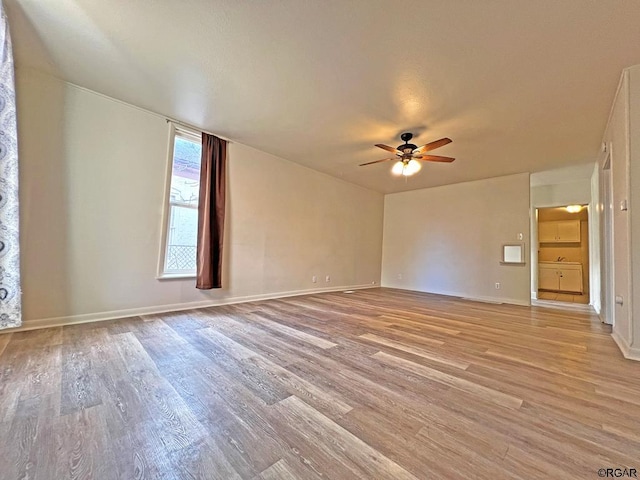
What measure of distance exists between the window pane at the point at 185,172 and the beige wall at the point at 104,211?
0.70 feet

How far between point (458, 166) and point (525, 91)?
239 centimetres

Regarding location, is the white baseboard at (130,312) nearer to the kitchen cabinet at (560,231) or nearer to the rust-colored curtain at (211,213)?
the rust-colored curtain at (211,213)

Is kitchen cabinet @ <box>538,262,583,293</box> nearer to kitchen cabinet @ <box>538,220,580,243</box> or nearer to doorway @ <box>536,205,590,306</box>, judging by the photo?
doorway @ <box>536,205,590,306</box>

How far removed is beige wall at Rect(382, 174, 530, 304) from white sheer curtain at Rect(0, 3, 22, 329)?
22.9 ft

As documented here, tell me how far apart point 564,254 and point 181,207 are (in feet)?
34.0

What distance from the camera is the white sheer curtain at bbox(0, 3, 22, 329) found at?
7.50 ft

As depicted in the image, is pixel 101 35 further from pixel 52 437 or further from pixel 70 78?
pixel 52 437

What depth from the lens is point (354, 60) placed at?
2.39 metres

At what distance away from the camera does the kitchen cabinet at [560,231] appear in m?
7.49

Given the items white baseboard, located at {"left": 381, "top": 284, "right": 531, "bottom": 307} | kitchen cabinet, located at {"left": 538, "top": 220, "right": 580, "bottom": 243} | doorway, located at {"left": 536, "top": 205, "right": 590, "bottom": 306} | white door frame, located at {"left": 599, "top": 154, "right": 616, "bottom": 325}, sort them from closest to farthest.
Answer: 1. white door frame, located at {"left": 599, "top": 154, "right": 616, "bottom": 325}
2. white baseboard, located at {"left": 381, "top": 284, "right": 531, "bottom": 307}
3. doorway, located at {"left": 536, "top": 205, "right": 590, "bottom": 306}
4. kitchen cabinet, located at {"left": 538, "top": 220, "right": 580, "bottom": 243}

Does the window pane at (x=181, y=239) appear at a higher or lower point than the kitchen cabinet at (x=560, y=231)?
lower

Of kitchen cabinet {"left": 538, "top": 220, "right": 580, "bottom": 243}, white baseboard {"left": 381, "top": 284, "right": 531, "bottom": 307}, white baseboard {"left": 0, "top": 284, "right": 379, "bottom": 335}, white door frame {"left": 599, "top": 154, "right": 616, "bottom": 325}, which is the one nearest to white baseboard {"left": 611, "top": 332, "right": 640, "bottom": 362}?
white door frame {"left": 599, "top": 154, "right": 616, "bottom": 325}

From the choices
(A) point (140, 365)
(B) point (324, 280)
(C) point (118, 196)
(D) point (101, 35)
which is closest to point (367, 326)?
(A) point (140, 365)

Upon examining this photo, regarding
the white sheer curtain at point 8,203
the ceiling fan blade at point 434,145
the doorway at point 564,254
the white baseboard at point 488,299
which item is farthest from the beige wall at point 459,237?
the white sheer curtain at point 8,203
